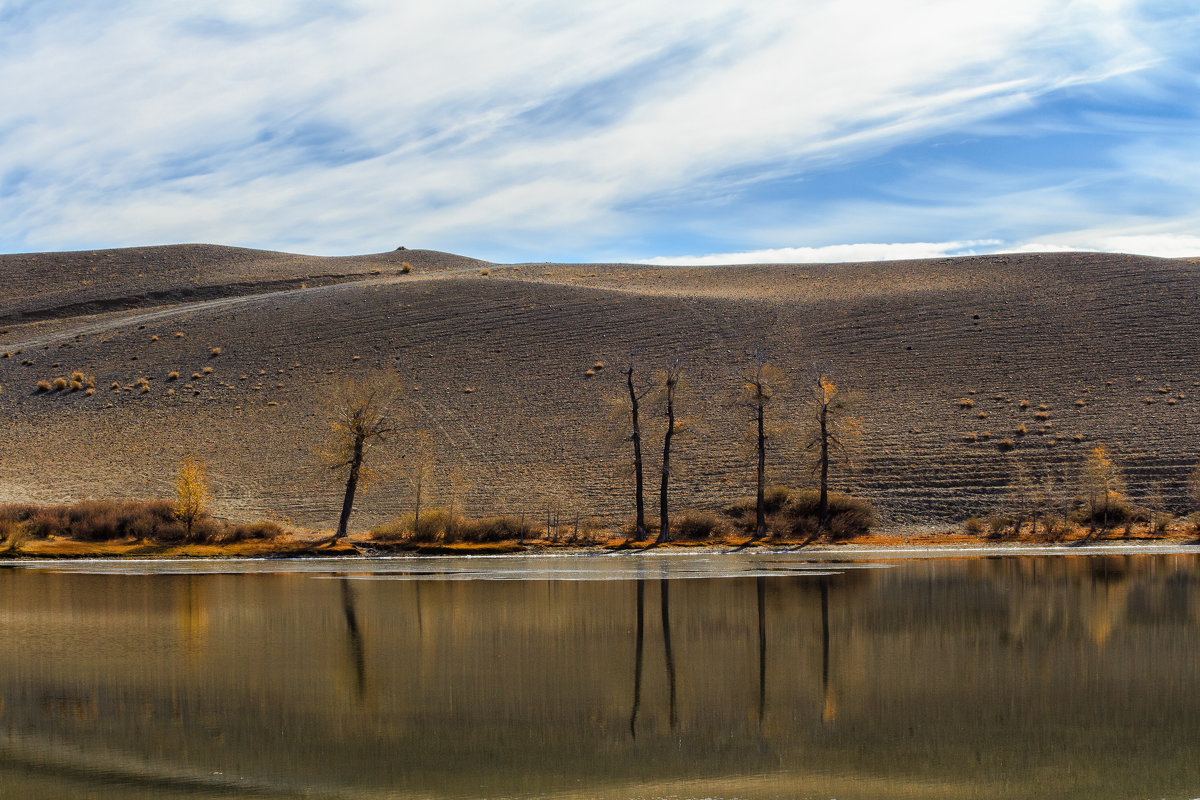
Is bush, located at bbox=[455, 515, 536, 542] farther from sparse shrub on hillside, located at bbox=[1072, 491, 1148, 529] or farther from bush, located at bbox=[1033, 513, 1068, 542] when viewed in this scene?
sparse shrub on hillside, located at bbox=[1072, 491, 1148, 529]

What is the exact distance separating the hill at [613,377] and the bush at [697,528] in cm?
350

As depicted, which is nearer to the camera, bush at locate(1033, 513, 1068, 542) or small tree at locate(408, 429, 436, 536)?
bush at locate(1033, 513, 1068, 542)

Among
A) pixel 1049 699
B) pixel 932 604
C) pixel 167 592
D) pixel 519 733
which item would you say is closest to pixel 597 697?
pixel 519 733

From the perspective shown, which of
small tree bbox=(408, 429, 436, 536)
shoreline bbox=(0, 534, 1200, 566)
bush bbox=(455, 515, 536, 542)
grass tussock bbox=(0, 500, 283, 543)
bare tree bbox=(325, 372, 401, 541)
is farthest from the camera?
small tree bbox=(408, 429, 436, 536)

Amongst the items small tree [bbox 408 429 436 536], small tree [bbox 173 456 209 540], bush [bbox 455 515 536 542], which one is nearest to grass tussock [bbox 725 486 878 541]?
bush [bbox 455 515 536 542]

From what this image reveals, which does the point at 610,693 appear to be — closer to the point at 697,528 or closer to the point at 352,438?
the point at 697,528

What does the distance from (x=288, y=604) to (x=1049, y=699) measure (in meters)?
16.5

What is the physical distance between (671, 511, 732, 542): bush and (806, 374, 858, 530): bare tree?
4.53 metres

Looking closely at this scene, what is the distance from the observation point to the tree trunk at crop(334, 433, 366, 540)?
4319 cm

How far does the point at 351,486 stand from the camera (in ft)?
147

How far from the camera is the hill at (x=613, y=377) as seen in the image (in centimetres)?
5131

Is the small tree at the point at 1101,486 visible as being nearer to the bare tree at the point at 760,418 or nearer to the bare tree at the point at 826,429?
the bare tree at the point at 826,429

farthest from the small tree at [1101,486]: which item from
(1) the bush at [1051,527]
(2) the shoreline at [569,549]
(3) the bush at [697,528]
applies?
(3) the bush at [697,528]

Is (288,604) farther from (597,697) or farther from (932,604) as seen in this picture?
(932,604)
